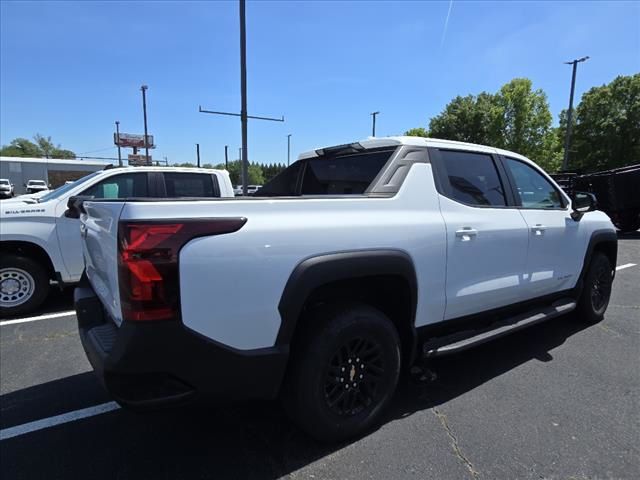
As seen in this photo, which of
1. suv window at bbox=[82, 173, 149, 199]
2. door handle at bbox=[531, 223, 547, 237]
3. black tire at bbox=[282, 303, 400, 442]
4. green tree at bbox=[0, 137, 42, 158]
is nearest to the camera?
black tire at bbox=[282, 303, 400, 442]

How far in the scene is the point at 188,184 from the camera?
6.32 meters

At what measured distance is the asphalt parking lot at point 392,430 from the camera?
7.66ft

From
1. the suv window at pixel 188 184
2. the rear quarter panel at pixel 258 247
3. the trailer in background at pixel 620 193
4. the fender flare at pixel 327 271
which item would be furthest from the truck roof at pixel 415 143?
the trailer in background at pixel 620 193

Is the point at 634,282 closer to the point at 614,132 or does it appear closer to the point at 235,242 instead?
the point at 235,242

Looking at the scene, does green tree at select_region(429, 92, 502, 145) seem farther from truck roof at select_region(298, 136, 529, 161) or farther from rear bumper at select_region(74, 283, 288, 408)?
rear bumper at select_region(74, 283, 288, 408)

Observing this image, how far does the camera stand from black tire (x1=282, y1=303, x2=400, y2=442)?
7.54 feet

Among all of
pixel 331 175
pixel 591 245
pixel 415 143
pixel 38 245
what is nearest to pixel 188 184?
pixel 38 245

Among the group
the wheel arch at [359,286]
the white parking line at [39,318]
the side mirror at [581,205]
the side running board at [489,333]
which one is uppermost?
the side mirror at [581,205]

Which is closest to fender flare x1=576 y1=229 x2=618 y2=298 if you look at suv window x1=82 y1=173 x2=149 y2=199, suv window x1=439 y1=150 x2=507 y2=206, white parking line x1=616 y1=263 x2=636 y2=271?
suv window x1=439 y1=150 x2=507 y2=206

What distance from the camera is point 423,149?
3.00 meters

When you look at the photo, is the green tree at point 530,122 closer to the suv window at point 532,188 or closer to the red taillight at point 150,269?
the suv window at point 532,188

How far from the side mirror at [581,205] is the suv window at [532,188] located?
0.56 feet

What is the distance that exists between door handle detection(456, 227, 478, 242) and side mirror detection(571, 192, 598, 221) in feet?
5.93

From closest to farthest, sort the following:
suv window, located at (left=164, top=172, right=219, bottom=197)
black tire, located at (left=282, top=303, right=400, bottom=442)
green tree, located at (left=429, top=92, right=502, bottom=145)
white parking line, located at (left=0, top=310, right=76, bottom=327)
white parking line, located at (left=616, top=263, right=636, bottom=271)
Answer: black tire, located at (left=282, top=303, right=400, bottom=442) → white parking line, located at (left=0, top=310, right=76, bottom=327) → suv window, located at (left=164, top=172, right=219, bottom=197) → white parking line, located at (left=616, top=263, right=636, bottom=271) → green tree, located at (left=429, top=92, right=502, bottom=145)
